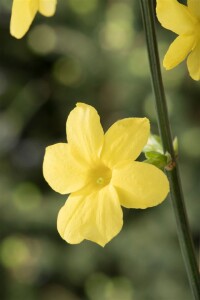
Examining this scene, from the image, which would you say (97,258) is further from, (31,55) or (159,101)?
(159,101)

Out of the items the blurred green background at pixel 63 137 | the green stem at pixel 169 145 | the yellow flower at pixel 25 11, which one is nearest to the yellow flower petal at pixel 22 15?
the yellow flower at pixel 25 11

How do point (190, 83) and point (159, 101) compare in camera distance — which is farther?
point (190, 83)

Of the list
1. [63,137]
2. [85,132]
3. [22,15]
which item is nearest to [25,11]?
[22,15]

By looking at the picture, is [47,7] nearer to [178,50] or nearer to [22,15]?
[22,15]

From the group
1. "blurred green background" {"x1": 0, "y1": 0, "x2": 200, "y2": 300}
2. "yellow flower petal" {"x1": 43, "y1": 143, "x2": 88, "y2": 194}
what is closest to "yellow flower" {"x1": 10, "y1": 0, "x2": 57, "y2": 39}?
"yellow flower petal" {"x1": 43, "y1": 143, "x2": 88, "y2": 194}

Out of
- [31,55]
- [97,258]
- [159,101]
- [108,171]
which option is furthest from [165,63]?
[31,55]
